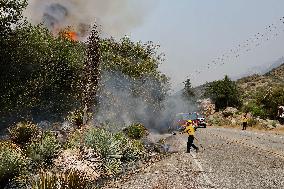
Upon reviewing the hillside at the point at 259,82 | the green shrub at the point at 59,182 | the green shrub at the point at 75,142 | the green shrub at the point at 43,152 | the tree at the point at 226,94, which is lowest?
the green shrub at the point at 59,182

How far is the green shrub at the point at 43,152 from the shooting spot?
55.7 ft

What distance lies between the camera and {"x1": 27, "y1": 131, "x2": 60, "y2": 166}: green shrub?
17.0 m

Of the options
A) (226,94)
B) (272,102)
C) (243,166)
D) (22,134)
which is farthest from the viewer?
(226,94)

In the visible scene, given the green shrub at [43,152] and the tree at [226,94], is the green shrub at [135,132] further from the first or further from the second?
the tree at [226,94]

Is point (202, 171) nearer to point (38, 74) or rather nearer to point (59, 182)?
point (59, 182)

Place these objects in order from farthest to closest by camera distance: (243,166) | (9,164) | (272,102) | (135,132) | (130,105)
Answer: (272,102)
(130,105)
(135,132)
(243,166)
(9,164)

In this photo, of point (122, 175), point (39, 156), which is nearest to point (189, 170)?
point (122, 175)

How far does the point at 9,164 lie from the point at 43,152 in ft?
7.50

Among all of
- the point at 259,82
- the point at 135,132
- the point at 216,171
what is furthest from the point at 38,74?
the point at 259,82

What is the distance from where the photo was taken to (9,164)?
49.1ft

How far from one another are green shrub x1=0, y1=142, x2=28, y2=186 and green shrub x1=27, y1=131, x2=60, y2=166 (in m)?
1.04

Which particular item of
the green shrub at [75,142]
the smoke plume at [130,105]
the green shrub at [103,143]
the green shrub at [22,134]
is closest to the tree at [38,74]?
the smoke plume at [130,105]

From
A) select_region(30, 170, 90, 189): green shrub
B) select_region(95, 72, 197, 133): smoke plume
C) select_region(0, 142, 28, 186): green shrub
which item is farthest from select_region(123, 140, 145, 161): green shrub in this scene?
select_region(95, 72, 197, 133): smoke plume

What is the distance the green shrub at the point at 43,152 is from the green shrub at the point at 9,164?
1.04 m
